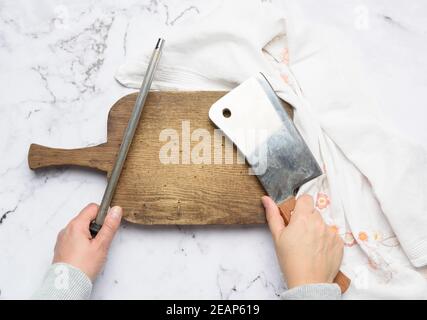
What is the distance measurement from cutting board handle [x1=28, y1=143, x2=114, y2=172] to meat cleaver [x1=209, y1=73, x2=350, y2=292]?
198 mm

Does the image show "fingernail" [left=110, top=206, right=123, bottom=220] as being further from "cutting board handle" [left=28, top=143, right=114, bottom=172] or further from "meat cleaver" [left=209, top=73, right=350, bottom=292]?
"meat cleaver" [left=209, top=73, right=350, bottom=292]

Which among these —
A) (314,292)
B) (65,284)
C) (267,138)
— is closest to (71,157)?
(65,284)

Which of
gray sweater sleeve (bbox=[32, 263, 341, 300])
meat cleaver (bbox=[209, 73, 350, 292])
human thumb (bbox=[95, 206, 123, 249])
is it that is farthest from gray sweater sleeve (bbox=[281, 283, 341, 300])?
human thumb (bbox=[95, 206, 123, 249])

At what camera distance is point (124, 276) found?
2.32 ft

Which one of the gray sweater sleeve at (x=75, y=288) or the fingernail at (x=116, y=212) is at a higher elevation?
the fingernail at (x=116, y=212)

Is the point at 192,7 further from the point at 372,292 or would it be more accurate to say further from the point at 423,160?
the point at 372,292

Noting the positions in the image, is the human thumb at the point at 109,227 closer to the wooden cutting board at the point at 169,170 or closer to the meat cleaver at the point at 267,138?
the wooden cutting board at the point at 169,170

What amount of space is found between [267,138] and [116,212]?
275 millimetres

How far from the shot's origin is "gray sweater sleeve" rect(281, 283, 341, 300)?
604 mm

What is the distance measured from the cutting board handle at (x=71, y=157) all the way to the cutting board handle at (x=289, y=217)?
301 millimetres

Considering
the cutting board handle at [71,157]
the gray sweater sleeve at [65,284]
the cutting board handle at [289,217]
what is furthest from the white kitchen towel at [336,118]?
the gray sweater sleeve at [65,284]

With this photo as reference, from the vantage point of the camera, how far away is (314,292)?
Answer: 60 centimetres

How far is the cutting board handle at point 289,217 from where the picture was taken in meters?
0.66
